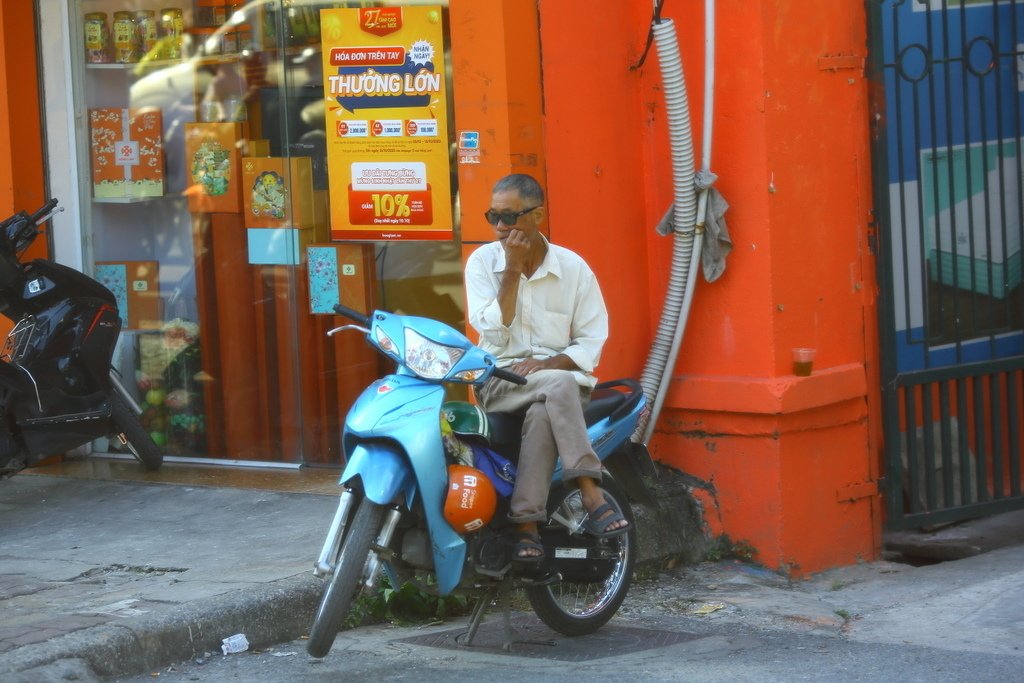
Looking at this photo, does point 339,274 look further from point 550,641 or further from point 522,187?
point 550,641

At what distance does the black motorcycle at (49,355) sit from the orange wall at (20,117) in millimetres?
600

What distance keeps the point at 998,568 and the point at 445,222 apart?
121 inches

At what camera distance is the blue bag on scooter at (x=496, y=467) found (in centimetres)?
485

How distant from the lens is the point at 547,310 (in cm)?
521

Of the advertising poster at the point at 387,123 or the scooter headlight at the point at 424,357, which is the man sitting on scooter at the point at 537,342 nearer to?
the scooter headlight at the point at 424,357

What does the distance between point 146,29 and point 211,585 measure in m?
3.58

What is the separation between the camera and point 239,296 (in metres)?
7.49

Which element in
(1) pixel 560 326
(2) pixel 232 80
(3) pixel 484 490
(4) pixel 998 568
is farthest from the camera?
(2) pixel 232 80

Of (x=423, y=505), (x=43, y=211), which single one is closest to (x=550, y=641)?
(x=423, y=505)

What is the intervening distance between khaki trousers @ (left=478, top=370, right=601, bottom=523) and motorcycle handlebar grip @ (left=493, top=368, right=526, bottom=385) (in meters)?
0.16

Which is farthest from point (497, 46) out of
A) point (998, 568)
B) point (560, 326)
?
point (998, 568)

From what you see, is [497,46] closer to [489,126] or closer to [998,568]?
[489,126]

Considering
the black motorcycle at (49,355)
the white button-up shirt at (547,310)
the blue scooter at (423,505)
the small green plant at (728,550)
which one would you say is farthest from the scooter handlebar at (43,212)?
the small green plant at (728,550)

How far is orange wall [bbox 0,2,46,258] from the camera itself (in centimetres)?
727
